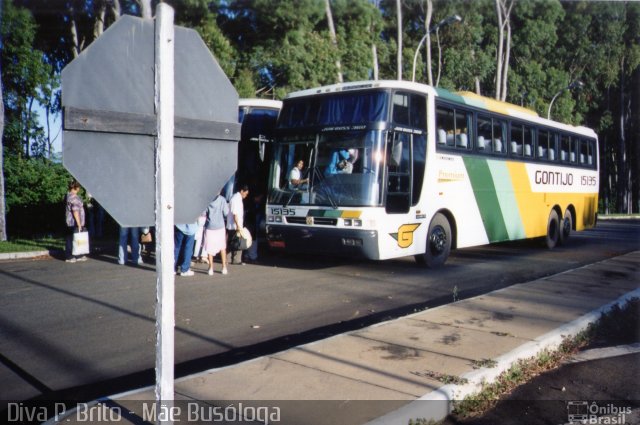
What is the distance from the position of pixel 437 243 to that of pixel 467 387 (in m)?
7.59

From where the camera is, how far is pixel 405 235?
10750 millimetres

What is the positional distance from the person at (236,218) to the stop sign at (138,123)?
829 cm

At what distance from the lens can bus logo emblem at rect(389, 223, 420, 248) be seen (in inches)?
416

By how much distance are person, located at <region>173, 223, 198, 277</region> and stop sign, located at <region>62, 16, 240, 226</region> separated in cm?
708

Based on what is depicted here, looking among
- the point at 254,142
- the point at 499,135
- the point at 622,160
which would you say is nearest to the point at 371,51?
the point at 499,135

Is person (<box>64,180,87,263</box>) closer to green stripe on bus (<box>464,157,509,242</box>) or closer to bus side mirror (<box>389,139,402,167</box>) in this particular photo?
bus side mirror (<box>389,139,402,167</box>)

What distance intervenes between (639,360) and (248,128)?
10506 mm

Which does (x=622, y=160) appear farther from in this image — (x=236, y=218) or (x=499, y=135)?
(x=236, y=218)

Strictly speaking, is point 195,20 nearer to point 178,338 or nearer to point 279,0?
point 279,0

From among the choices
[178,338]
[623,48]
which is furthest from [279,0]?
[623,48]

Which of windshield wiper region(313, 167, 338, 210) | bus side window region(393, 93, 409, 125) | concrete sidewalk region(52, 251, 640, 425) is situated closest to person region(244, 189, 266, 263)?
windshield wiper region(313, 167, 338, 210)

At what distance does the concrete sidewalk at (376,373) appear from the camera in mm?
3875

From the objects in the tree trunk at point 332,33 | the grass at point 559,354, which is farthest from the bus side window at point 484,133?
the tree trunk at point 332,33

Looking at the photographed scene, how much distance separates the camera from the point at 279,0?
77.1ft
